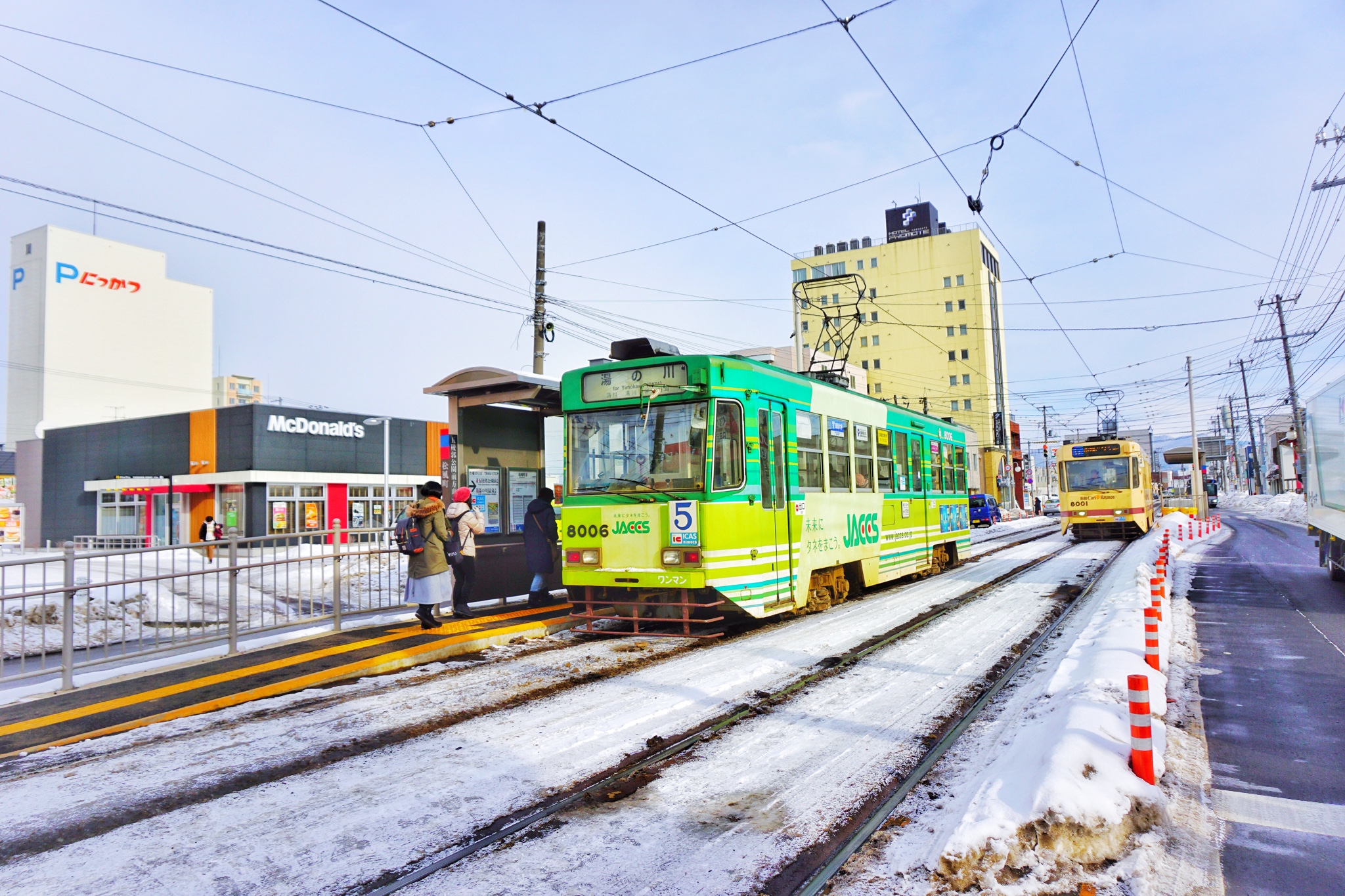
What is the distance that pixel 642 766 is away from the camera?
4988 millimetres

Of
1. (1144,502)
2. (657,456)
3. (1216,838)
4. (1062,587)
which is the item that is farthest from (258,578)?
(1144,502)

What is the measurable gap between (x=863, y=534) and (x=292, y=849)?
31.7ft

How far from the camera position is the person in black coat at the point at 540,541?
1121 centimetres

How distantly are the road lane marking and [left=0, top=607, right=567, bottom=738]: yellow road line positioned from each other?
717 centimetres

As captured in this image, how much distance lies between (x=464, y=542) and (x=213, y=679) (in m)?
3.54

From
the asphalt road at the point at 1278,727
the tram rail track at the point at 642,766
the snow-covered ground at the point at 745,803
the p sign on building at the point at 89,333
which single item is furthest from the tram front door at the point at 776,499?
the p sign on building at the point at 89,333

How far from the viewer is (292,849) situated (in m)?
3.87

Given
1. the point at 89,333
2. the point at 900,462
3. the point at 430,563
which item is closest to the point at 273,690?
the point at 430,563

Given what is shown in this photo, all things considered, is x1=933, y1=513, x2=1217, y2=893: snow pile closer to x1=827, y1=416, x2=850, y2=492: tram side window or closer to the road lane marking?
the road lane marking

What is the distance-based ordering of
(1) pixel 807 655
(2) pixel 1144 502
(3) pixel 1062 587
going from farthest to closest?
(2) pixel 1144 502, (3) pixel 1062 587, (1) pixel 807 655

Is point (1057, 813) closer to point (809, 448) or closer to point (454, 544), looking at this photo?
point (809, 448)

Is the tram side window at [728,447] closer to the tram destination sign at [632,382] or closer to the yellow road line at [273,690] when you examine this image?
the tram destination sign at [632,382]

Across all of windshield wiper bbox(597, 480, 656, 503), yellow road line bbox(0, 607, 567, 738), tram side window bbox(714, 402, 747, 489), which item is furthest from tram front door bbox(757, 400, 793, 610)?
yellow road line bbox(0, 607, 567, 738)

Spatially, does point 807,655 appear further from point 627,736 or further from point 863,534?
point 863,534
